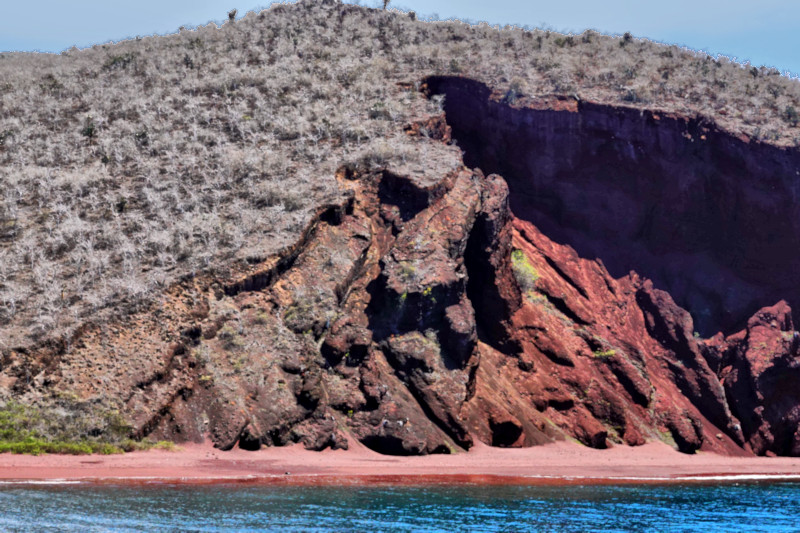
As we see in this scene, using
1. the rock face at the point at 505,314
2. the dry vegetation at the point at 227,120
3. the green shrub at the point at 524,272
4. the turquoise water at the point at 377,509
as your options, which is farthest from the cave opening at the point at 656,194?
the turquoise water at the point at 377,509

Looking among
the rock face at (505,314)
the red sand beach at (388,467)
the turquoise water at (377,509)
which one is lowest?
the turquoise water at (377,509)

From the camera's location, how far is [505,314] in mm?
37250

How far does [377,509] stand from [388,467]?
7.23 metres

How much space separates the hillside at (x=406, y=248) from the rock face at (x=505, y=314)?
4.3 inches

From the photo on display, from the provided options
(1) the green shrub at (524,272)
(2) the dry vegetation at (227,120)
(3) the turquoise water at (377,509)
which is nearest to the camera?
(3) the turquoise water at (377,509)

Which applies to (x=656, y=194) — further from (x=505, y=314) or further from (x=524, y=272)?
(x=505, y=314)

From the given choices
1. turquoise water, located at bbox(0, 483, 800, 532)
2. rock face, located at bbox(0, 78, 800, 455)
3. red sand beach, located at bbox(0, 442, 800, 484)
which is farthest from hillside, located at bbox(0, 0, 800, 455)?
turquoise water, located at bbox(0, 483, 800, 532)

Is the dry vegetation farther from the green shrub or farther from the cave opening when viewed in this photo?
the green shrub

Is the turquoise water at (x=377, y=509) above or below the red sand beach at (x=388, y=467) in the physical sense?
below

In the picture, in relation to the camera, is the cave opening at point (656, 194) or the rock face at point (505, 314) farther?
the cave opening at point (656, 194)

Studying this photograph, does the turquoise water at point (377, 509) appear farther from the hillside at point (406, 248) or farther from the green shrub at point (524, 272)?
the green shrub at point (524, 272)

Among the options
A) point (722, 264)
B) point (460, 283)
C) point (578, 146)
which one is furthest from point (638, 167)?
point (460, 283)

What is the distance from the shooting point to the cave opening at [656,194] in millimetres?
43562

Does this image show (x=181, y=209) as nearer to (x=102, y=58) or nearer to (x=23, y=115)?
(x=23, y=115)
